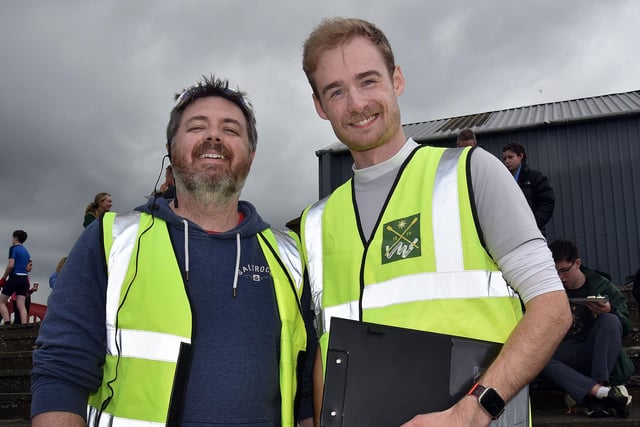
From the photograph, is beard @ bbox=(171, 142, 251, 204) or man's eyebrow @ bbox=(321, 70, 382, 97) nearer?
man's eyebrow @ bbox=(321, 70, 382, 97)

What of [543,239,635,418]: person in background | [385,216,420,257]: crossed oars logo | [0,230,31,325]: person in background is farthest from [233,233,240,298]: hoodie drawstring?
[0,230,31,325]: person in background

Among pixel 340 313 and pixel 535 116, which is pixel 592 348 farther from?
pixel 535 116

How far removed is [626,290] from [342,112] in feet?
18.8

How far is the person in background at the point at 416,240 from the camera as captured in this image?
64.9 inches

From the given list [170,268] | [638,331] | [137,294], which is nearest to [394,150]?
[170,268]

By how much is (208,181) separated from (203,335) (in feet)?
2.26

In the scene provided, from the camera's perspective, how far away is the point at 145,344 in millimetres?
2127

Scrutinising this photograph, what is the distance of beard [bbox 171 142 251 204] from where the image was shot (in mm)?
2516

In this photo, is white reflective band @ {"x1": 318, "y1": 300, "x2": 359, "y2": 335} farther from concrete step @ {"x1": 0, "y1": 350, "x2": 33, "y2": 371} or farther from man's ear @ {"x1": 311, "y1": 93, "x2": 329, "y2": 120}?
concrete step @ {"x1": 0, "y1": 350, "x2": 33, "y2": 371}

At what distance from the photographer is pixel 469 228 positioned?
1.86 meters

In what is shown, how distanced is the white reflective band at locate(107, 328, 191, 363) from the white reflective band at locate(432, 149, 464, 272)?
39.2 inches

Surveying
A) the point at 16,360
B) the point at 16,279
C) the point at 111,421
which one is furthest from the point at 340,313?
the point at 16,279

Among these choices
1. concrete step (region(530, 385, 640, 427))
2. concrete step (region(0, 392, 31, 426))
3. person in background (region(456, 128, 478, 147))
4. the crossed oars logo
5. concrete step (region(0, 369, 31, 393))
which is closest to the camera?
the crossed oars logo

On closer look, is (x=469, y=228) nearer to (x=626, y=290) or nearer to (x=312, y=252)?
(x=312, y=252)
